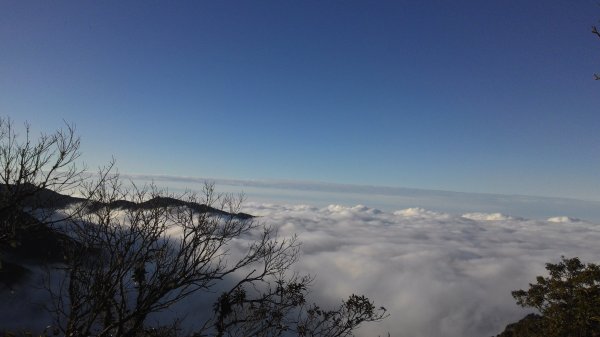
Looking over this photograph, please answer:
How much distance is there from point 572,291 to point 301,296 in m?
15.9

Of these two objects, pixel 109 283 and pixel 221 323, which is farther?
pixel 221 323

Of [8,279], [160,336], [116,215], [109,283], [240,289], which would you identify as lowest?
[8,279]

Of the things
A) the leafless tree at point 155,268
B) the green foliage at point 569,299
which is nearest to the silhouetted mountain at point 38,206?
the leafless tree at point 155,268

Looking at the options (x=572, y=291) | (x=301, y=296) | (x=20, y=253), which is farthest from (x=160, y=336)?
(x=20, y=253)

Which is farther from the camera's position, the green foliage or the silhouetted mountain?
the green foliage

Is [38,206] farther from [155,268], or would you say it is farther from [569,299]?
[569,299]

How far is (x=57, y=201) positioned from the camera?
12281mm

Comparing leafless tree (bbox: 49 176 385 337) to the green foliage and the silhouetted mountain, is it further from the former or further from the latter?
the green foliage

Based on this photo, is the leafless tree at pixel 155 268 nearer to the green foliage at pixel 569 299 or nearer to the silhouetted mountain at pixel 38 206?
the silhouetted mountain at pixel 38 206

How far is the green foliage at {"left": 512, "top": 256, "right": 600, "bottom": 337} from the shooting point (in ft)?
54.6

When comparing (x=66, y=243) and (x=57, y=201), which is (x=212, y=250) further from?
(x=57, y=201)

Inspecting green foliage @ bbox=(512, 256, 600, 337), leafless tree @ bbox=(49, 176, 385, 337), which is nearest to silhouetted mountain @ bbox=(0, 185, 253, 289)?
leafless tree @ bbox=(49, 176, 385, 337)

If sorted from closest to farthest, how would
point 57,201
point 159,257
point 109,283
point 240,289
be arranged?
point 109,283 < point 159,257 < point 57,201 < point 240,289

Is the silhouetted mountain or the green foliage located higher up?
the silhouetted mountain
